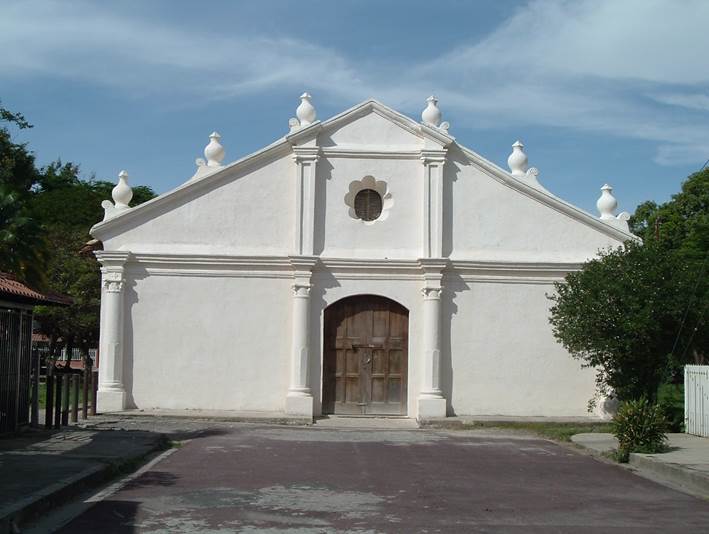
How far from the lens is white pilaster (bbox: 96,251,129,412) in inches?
831

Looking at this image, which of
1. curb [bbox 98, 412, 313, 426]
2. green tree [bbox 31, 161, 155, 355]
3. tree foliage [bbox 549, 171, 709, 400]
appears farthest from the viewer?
green tree [bbox 31, 161, 155, 355]

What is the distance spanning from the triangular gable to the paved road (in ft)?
24.0

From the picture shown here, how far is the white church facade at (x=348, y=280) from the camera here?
21516mm

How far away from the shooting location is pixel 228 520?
358 inches

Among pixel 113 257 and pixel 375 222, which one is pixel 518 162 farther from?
pixel 113 257

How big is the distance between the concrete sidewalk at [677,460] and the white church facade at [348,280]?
3974 mm

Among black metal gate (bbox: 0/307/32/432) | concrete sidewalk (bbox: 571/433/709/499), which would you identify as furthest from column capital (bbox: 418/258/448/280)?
black metal gate (bbox: 0/307/32/432)

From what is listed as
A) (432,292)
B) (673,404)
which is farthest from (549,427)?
(432,292)

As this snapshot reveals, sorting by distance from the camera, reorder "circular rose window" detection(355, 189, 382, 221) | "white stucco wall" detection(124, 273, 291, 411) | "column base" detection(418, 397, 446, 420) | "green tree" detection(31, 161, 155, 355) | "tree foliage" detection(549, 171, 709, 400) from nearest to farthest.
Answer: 1. "tree foliage" detection(549, 171, 709, 400)
2. "column base" detection(418, 397, 446, 420)
3. "white stucco wall" detection(124, 273, 291, 411)
4. "circular rose window" detection(355, 189, 382, 221)
5. "green tree" detection(31, 161, 155, 355)

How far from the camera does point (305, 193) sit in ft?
71.9

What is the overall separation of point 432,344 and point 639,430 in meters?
7.03

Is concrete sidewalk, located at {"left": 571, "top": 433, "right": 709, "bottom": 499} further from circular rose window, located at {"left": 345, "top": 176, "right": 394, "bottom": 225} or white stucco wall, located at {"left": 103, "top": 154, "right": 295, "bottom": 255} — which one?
white stucco wall, located at {"left": 103, "top": 154, "right": 295, "bottom": 255}

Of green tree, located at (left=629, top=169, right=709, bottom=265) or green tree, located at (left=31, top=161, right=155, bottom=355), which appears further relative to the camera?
green tree, located at (left=629, top=169, right=709, bottom=265)

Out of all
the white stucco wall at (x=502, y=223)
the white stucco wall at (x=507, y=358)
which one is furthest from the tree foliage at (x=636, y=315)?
the white stucco wall at (x=502, y=223)
